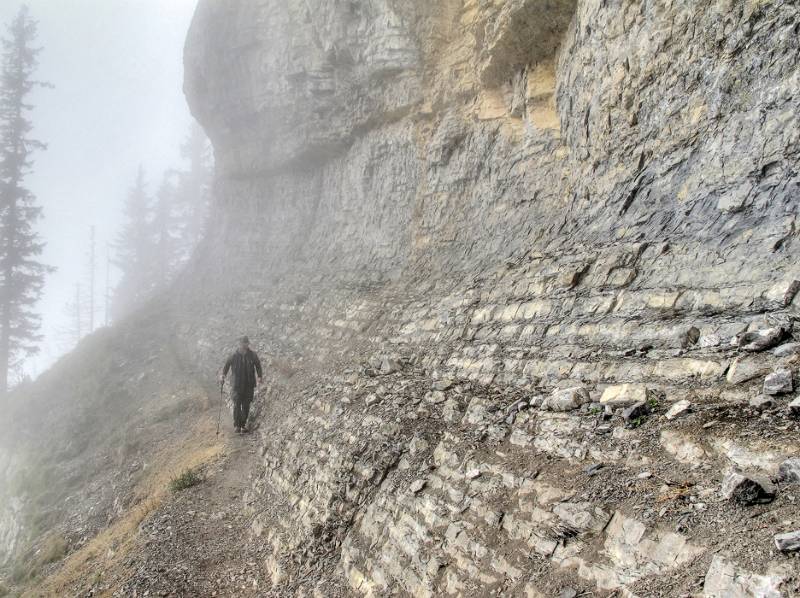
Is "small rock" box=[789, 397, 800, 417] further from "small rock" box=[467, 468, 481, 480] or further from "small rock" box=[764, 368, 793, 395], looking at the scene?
"small rock" box=[467, 468, 481, 480]

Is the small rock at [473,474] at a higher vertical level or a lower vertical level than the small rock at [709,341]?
lower

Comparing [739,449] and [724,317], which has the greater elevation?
[724,317]

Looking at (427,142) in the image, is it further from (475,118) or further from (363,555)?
(363,555)

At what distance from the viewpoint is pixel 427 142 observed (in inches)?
507

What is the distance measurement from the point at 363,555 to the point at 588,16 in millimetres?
9173

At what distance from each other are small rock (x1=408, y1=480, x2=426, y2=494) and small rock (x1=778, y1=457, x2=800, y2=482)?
3556 millimetres

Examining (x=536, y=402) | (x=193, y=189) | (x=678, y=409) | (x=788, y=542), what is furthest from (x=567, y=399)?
(x=193, y=189)

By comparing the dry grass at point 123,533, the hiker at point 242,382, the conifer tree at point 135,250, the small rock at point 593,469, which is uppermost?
the small rock at point 593,469

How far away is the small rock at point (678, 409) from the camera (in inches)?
167

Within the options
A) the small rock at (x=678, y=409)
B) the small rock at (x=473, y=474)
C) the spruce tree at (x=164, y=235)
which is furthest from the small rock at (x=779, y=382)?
the spruce tree at (x=164, y=235)

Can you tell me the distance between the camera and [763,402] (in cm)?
384

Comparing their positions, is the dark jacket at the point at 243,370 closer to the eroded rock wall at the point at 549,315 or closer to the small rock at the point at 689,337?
the eroded rock wall at the point at 549,315

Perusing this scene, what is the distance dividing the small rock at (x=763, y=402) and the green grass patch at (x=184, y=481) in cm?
899

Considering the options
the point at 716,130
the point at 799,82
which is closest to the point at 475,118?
the point at 716,130
